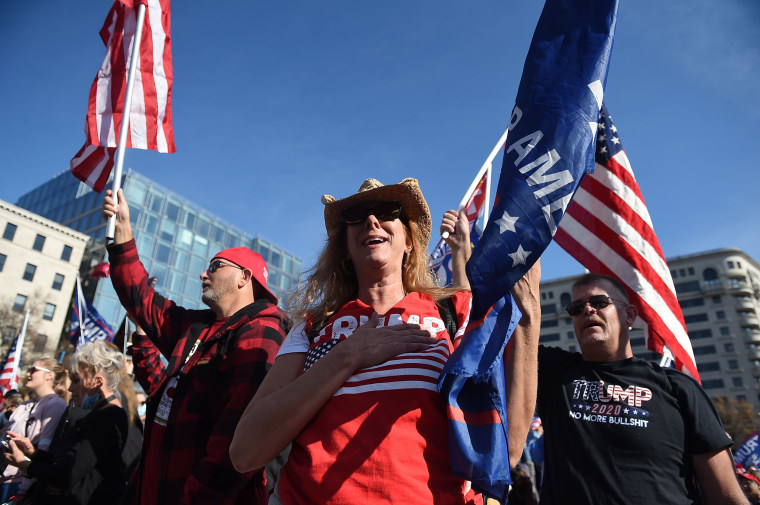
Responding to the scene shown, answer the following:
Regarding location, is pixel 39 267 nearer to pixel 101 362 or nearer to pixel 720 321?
pixel 101 362

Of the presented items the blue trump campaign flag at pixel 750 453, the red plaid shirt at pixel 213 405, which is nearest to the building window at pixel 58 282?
the blue trump campaign flag at pixel 750 453

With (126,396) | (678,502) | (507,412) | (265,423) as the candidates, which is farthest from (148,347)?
(678,502)

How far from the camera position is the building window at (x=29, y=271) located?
4966 cm

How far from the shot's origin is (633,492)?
260 centimetres

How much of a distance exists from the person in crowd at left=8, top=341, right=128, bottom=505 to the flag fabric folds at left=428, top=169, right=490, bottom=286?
11.4 feet

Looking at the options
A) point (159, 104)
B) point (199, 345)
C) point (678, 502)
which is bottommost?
point (678, 502)

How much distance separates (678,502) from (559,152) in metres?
1.88

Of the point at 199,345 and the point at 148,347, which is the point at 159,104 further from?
the point at 199,345

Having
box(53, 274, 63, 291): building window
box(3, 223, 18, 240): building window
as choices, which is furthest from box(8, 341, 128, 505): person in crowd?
box(53, 274, 63, 291): building window

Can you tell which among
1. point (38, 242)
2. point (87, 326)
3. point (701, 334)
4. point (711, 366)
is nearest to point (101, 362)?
point (87, 326)

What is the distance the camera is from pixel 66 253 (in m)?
52.3

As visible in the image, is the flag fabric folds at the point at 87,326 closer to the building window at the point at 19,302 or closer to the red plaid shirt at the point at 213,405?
the red plaid shirt at the point at 213,405

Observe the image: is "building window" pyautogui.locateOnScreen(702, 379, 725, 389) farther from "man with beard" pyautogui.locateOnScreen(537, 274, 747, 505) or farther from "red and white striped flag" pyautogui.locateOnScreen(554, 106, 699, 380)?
"man with beard" pyautogui.locateOnScreen(537, 274, 747, 505)

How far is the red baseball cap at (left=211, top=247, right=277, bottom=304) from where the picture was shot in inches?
157
